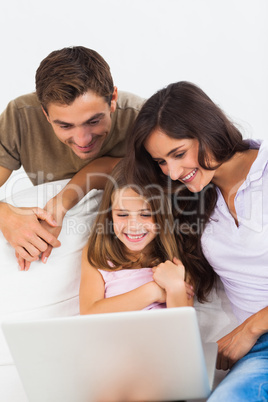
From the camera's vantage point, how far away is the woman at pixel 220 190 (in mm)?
1584

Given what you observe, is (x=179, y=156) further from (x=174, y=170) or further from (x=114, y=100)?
(x=114, y=100)

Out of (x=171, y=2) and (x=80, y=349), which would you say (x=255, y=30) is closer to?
(x=171, y=2)

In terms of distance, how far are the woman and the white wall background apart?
3.71 feet

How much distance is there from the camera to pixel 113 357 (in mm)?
1283

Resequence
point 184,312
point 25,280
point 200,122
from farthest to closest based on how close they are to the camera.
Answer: point 25,280 < point 200,122 < point 184,312

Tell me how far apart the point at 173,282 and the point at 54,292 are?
17.1 inches

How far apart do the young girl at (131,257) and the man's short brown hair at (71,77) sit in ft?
0.91

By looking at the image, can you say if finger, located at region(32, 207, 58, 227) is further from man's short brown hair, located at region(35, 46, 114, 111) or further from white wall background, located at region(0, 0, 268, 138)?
white wall background, located at region(0, 0, 268, 138)

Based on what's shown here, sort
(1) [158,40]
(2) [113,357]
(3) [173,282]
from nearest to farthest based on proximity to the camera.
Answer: (2) [113,357], (3) [173,282], (1) [158,40]

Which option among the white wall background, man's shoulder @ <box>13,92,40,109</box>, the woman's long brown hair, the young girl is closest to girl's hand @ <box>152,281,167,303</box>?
the young girl

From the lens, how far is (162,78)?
2.87 m

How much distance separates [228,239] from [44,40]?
1.63 meters

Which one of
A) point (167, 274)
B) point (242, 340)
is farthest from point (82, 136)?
point (242, 340)

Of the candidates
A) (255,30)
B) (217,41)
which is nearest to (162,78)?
(217,41)
